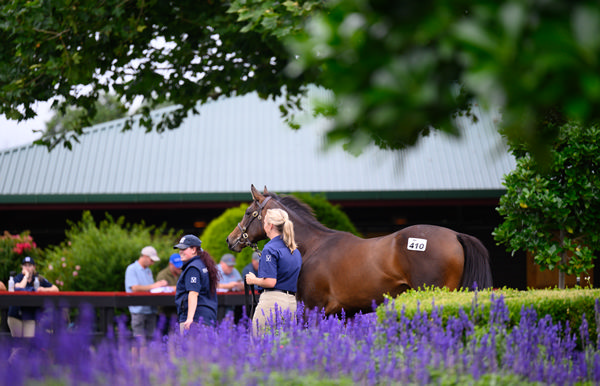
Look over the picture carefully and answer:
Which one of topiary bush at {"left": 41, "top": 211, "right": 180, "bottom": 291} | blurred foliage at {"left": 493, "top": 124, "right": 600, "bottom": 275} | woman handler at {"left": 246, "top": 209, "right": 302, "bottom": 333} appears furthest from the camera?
topiary bush at {"left": 41, "top": 211, "right": 180, "bottom": 291}

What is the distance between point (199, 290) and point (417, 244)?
2.71 metres

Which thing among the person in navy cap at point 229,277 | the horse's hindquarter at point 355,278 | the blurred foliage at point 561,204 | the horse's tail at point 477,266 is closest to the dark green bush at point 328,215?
the person in navy cap at point 229,277

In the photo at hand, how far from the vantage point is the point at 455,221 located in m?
19.8

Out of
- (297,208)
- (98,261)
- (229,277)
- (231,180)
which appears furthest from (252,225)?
(231,180)

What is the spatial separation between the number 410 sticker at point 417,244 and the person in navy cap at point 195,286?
2.40m

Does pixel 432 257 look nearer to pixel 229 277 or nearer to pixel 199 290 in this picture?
pixel 199 290

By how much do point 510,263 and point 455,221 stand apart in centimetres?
204

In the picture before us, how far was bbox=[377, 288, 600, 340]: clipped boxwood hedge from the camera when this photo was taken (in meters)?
5.48

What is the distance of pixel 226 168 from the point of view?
62.5 feet

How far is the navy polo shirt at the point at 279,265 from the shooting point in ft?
22.7

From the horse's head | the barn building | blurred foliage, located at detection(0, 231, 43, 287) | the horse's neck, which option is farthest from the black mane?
blurred foliage, located at detection(0, 231, 43, 287)

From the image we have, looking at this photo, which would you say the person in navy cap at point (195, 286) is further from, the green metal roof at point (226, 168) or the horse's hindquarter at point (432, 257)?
the green metal roof at point (226, 168)

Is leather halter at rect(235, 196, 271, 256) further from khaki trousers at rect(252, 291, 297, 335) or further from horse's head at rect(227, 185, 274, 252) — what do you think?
khaki trousers at rect(252, 291, 297, 335)

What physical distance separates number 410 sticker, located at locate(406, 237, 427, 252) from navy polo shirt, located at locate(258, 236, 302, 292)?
65.8 inches
